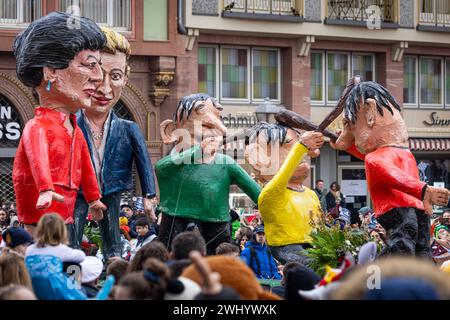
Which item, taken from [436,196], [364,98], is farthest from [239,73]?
[436,196]

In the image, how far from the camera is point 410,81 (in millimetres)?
31750

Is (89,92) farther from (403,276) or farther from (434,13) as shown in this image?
(434,13)

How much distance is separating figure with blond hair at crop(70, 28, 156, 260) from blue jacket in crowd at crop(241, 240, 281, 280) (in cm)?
131

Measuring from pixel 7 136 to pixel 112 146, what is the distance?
47.9 ft

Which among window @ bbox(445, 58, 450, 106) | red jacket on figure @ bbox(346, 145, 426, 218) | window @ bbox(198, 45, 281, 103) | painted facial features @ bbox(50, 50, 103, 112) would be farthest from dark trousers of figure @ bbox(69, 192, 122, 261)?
window @ bbox(445, 58, 450, 106)

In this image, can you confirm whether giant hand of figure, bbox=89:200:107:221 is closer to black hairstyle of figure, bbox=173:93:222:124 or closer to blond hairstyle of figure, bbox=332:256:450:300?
black hairstyle of figure, bbox=173:93:222:124

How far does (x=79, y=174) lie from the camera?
33.5ft

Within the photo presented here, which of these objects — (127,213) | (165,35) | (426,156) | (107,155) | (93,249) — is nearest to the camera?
(107,155)

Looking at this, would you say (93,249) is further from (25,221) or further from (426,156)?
(426,156)

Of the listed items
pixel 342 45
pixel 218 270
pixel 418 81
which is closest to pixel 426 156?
pixel 418 81

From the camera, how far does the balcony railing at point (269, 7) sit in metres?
28.7

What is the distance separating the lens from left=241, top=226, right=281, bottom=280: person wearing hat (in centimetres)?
1184

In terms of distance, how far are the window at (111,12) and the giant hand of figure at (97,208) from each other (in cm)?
1634

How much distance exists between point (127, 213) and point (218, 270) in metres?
12.0
